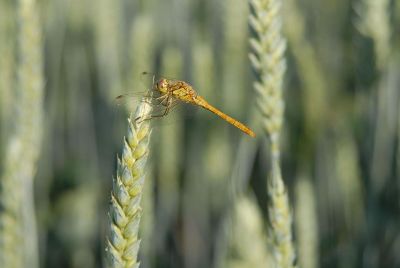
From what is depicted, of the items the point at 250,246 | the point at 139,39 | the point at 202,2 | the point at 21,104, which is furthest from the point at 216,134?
the point at 250,246

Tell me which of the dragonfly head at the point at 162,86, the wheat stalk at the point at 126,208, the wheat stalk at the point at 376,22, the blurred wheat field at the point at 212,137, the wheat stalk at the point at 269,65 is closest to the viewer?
the wheat stalk at the point at 126,208

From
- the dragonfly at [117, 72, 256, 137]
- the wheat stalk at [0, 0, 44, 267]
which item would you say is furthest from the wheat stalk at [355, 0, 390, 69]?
the wheat stalk at [0, 0, 44, 267]

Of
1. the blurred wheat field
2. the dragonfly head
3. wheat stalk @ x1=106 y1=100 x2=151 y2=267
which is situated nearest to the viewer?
wheat stalk @ x1=106 y1=100 x2=151 y2=267

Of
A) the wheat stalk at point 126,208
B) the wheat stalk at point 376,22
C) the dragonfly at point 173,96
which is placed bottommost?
the wheat stalk at point 126,208

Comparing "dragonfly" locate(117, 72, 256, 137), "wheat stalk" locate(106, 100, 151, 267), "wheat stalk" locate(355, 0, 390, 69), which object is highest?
"wheat stalk" locate(355, 0, 390, 69)

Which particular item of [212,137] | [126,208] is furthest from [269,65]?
[212,137]

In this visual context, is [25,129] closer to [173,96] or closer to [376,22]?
[173,96]

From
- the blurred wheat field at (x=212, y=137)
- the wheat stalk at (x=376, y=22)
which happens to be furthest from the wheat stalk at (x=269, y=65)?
the wheat stalk at (x=376, y=22)

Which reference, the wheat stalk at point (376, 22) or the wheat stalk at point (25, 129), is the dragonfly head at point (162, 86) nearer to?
the wheat stalk at point (25, 129)

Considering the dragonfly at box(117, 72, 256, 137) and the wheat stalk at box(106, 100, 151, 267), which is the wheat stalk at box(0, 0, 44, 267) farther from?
the wheat stalk at box(106, 100, 151, 267)
